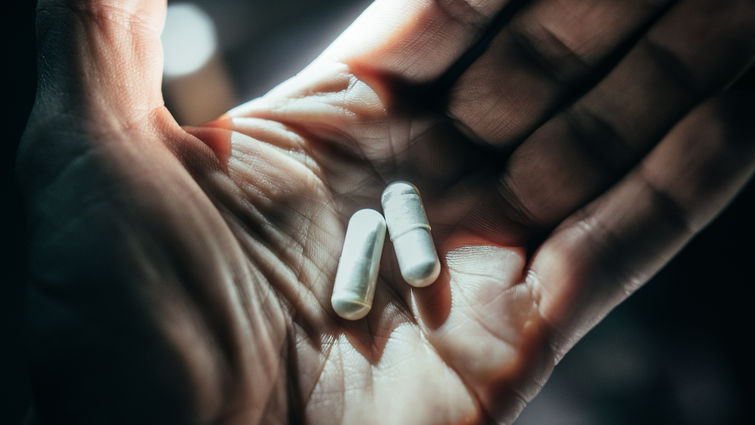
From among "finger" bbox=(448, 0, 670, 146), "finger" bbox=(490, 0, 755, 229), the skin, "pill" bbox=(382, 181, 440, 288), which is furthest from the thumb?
"finger" bbox=(490, 0, 755, 229)

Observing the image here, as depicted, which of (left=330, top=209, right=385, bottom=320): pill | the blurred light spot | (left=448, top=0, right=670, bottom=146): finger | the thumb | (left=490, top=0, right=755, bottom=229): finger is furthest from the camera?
the blurred light spot

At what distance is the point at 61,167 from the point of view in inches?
53.2

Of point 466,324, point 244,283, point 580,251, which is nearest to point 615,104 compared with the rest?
point 580,251

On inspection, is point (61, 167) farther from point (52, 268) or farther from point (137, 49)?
point (137, 49)

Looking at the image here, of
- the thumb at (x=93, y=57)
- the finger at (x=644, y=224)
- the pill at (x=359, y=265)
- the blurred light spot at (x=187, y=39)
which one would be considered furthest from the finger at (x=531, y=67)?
the blurred light spot at (x=187, y=39)

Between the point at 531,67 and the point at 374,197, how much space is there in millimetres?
836

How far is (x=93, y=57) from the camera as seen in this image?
144 cm

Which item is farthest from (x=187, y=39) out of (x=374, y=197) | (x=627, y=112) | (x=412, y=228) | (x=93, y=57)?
(x=627, y=112)

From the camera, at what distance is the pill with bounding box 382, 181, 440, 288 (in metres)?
1.64

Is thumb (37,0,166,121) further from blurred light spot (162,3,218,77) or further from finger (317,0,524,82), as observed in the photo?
blurred light spot (162,3,218,77)

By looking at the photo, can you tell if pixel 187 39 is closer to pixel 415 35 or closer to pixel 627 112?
pixel 415 35

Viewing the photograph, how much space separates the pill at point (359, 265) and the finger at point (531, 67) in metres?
0.64

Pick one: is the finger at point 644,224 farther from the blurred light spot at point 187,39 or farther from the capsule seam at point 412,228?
the blurred light spot at point 187,39

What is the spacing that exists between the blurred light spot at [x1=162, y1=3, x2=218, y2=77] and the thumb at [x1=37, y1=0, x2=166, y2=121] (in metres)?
1.08
